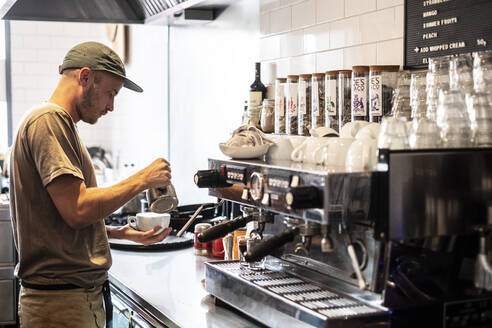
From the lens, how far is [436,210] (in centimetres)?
147

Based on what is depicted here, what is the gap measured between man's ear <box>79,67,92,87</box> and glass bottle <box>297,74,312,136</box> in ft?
2.55

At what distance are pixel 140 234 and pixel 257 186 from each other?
0.86 meters

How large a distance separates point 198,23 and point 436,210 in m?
2.73

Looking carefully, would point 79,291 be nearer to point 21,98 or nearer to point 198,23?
point 198,23

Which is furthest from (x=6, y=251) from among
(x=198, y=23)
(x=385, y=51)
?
(x=385, y=51)

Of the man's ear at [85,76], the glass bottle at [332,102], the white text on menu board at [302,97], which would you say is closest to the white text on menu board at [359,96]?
the glass bottle at [332,102]

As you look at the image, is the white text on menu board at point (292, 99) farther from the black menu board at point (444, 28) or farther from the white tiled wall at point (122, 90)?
the white tiled wall at point (122, 90)

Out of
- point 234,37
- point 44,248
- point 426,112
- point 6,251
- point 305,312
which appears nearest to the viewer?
point 305,312

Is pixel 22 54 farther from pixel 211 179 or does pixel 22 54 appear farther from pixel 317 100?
pixel 211 179

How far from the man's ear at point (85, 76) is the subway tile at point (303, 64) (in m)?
0.96

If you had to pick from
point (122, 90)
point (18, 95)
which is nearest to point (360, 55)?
point (122, 90)

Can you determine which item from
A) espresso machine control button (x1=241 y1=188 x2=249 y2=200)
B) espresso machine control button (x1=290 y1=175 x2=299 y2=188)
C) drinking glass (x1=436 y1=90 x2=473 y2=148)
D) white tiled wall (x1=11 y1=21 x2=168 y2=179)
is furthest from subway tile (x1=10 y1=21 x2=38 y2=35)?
drinking glass (x1=436 y1=90 x2=473 y2=148)

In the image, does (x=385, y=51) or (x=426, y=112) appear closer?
(x=426, y=112)

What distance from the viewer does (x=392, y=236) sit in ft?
4.69
